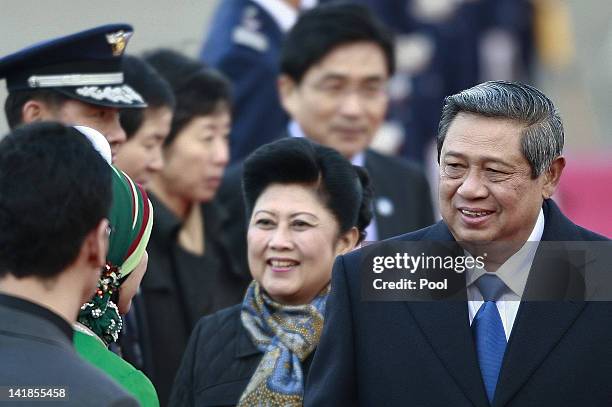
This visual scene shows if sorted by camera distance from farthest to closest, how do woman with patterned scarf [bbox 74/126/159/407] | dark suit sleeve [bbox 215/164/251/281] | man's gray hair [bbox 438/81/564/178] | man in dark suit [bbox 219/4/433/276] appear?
man in dark suit [bbox 219/4/433/276], dark suit sleeve [bbox 215/164/251/281], man's gray hair [bbox 438/81/564/178], woman with patterned scarf [bbox 74/126/159/407]

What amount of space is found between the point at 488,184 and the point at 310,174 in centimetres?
89

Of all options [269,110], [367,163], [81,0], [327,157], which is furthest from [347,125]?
[81,0]

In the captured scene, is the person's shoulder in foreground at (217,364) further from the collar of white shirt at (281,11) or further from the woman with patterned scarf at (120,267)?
the collar of white shirt at (281,11)

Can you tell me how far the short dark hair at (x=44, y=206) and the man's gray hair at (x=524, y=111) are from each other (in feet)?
A: 4.19

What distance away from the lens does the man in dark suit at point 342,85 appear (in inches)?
264

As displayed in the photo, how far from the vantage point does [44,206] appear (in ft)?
10.3

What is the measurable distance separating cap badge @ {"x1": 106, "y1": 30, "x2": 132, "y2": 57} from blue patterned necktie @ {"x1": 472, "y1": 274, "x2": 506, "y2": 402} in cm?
186

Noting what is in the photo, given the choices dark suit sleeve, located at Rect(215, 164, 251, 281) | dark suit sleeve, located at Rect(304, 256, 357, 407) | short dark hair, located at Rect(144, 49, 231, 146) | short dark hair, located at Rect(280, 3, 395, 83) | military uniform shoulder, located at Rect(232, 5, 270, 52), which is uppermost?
military uniform shoulder, located at Rect(232, 5, 270, 52)

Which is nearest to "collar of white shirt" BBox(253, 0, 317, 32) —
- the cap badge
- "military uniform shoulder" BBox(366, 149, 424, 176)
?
"military uniform shoulder" BBox(366, 149, 424, 176)

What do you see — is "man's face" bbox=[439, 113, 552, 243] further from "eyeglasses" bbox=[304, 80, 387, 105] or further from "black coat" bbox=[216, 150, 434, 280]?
"eyeglasses" bbox=[304, 80, 387, 105]

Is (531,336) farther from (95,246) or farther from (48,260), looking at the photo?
(48,260)

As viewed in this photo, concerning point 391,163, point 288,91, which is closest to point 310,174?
point 391,163

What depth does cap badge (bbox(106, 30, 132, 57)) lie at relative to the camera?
5.33 metres

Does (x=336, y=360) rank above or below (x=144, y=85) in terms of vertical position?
below
